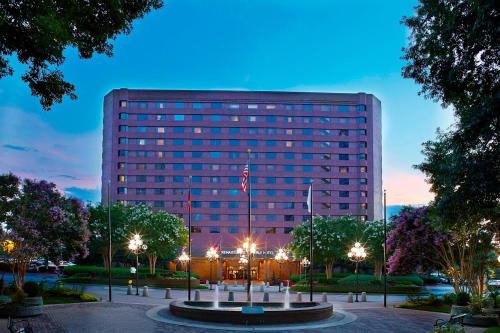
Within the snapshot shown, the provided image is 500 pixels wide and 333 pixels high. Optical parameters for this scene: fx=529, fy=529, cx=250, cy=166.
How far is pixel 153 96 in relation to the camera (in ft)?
358

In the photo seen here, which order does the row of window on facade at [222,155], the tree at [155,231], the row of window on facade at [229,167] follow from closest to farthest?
1. the tree at [155,231]
2. the row of window on facade at [229,167]
3. the row of window on facade at [222,155]

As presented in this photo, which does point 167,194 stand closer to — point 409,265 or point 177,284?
point 177,284

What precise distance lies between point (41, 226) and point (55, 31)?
99.0 ft

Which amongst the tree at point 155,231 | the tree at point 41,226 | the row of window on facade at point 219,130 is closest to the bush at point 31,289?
the tree at point 41,226

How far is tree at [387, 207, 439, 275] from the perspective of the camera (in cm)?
3894

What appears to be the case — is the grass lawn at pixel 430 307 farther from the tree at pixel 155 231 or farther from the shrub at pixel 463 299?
the tree at pixel 155 231

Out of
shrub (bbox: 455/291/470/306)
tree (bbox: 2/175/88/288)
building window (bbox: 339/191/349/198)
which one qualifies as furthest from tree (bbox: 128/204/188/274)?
shrub (bbox: 455/291/470/306)

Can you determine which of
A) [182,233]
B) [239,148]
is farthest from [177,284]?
[239,148]

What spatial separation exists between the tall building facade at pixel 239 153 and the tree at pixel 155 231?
30462 millimetres

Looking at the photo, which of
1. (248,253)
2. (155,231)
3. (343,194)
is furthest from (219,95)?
(248,253)

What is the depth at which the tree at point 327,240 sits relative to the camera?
7031cm

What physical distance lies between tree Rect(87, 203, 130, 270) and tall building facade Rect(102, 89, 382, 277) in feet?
112

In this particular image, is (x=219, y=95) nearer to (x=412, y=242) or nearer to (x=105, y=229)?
(x=105, y=229)

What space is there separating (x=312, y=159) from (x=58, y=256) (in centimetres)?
7385
